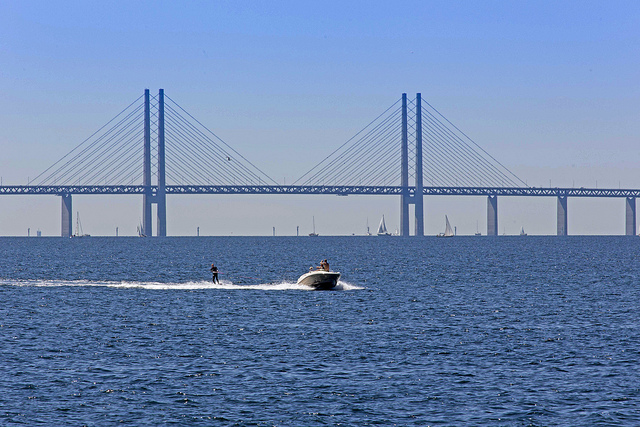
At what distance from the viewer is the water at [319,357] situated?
80.6ft

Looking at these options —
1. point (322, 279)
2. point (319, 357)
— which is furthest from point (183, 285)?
point (319, 357)

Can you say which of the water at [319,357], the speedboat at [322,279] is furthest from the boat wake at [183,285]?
the water at [319,357]

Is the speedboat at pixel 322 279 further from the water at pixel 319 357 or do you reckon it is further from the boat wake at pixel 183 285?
the water at pixel 319 357

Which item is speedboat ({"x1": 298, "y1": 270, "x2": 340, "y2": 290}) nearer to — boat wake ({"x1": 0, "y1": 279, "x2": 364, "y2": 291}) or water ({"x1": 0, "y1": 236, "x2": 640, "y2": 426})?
boat wake ({"x1": 0, "y1": 279, "x2": 364, "y2": 291})

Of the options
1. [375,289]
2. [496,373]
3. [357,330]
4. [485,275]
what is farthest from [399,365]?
[485,275]

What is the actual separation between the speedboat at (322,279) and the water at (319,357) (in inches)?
35.4

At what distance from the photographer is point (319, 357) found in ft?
106

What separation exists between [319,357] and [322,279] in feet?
81.1

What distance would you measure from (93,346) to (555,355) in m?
18.1

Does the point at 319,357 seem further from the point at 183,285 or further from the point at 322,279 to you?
the point at 183,285

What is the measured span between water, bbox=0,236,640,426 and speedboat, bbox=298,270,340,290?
0.90 m

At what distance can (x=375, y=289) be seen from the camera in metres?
63.5

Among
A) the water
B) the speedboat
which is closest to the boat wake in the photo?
the speedboat

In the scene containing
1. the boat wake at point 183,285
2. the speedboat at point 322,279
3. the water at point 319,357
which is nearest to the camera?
the water at point 319,357
